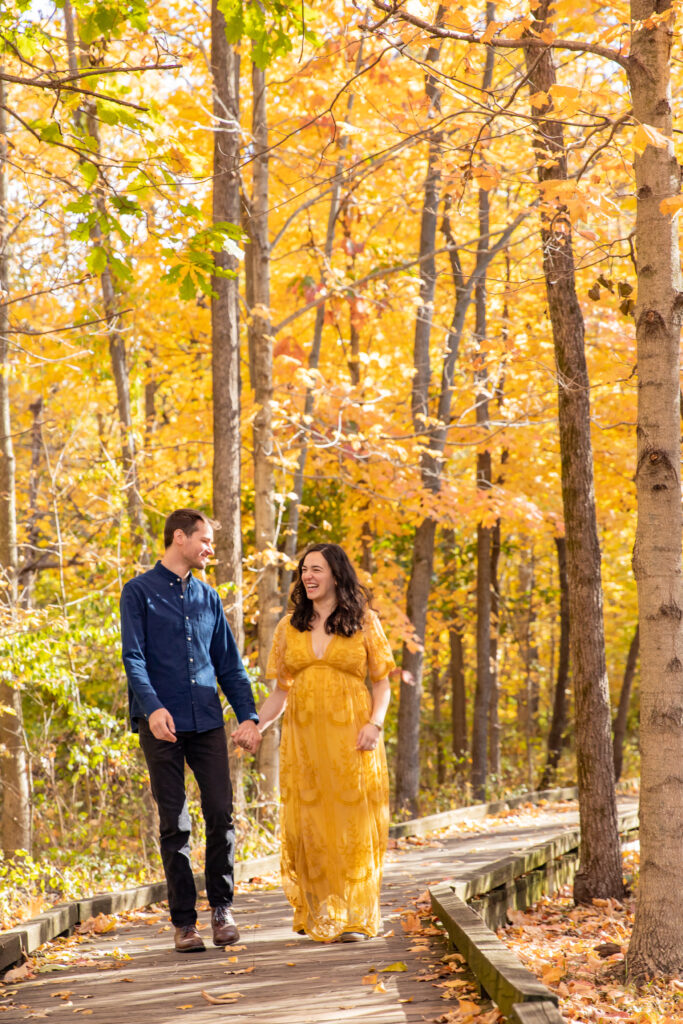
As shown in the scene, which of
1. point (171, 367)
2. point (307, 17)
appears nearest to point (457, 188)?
point (307, 17)

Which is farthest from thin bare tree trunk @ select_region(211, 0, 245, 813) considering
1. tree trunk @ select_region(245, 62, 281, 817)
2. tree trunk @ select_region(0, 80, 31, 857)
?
tree trunk @ select_region(0, 80, 31, 857)

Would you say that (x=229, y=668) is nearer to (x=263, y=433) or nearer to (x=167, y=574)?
(x=167, y=574)

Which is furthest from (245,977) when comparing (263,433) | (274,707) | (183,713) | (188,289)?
(263,433)

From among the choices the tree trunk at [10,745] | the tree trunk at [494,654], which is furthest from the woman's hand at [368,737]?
the tree trunk at [494,654]

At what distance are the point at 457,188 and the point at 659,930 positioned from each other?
15.9 ft

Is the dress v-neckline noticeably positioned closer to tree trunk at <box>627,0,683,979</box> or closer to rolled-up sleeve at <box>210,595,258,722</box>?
rolled-up sleeve at <box>210,595,258,722</box>

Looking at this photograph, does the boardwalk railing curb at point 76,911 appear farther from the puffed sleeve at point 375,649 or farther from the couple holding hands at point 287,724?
the puffed sleeve at point 375,649

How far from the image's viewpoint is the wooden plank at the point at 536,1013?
3203 mm

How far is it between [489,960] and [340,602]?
2267mm

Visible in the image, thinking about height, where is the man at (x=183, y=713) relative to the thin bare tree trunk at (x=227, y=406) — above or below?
below

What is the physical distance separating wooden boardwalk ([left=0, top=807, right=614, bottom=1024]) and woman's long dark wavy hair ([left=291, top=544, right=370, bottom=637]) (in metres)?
1.65

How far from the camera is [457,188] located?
7227 mm

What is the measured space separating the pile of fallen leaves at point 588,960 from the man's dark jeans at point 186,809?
5.65 feet

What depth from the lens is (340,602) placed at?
579 centimetres
